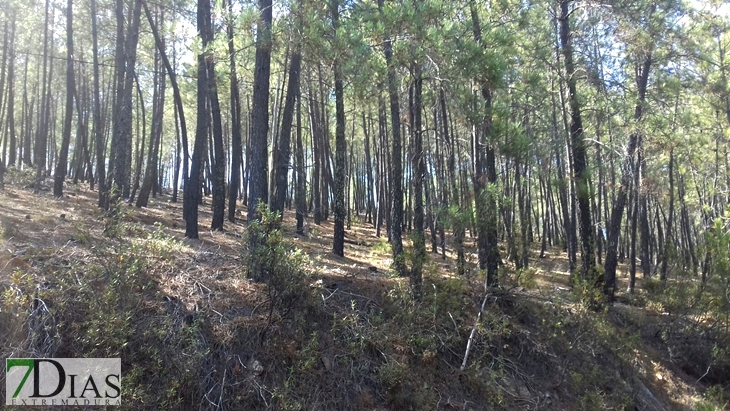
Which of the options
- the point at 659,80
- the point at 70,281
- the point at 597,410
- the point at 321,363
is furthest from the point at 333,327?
the point at 659,80

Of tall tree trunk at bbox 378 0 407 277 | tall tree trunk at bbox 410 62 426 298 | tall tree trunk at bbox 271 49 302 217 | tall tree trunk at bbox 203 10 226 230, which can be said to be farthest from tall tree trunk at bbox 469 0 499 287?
tall tree trunk at bbox 203 10 226 230

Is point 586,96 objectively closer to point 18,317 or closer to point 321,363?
point 321,363

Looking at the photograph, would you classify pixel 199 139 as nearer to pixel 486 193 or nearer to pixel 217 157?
pixel 217 157

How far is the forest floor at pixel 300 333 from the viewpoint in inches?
201

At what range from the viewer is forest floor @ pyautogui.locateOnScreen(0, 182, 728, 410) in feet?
16.7

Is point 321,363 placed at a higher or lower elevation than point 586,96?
lower

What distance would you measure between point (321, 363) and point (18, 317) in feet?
11.0

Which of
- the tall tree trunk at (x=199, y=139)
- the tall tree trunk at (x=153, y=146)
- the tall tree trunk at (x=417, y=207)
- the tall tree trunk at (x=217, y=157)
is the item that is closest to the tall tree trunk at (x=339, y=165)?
the tall tree trunk at (x=417, y=207)

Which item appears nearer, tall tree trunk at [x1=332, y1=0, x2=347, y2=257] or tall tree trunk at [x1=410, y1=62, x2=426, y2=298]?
tall tree trunk at [x1=410, y1=62, x2=426, y2=298]

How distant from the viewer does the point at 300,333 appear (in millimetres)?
6094

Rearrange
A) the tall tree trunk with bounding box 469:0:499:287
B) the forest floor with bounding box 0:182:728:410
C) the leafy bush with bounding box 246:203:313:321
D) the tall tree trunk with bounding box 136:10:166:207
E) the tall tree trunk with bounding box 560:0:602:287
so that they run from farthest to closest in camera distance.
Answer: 1. the tall tree trunk with bounding box 136:10:166:207
2. the tall tree trunk with bounding box 560:0:602:287
3. the tall tree trunk with bounding box 469:0:499:287
4. the leafy bush with bounding box 246:203:313:321
5. the forest floor with bounding box 0:182:728:410

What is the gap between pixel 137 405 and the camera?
15.5 ft

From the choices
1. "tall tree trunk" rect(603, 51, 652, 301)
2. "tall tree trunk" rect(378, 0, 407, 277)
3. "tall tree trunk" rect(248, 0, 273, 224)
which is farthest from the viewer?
Result: "tall tree trunk" rect(603, 51, 652, 301)

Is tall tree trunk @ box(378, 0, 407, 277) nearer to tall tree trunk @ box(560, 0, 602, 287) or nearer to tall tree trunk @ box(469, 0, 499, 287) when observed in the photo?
tall tree trunk @ box(469, 0, 499, 287)
